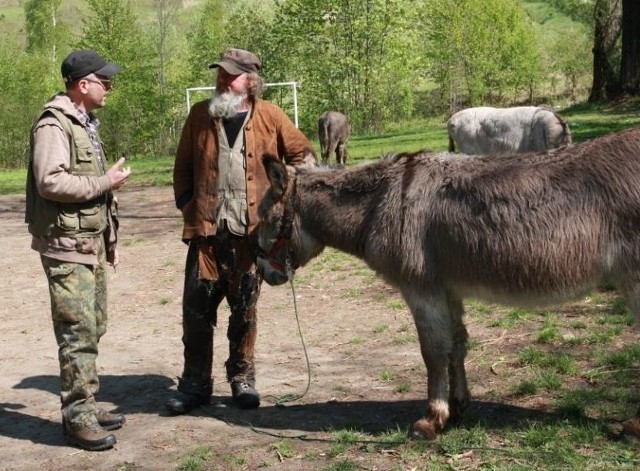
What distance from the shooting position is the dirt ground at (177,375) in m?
4.77

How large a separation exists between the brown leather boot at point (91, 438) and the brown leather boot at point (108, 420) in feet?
0.80

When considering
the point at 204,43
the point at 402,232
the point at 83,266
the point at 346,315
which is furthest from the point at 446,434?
the point at 204,43

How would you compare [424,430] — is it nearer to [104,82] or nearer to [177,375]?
[177,375]

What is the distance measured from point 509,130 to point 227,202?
8.99 metres

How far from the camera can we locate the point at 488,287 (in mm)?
4375

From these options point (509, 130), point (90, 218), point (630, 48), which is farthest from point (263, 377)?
point (630, 48)

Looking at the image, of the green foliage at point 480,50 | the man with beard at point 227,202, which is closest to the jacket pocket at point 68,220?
the man with beard at point 227,202

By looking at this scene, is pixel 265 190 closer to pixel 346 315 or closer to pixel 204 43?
pixel 346 315

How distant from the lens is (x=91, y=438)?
470 cm

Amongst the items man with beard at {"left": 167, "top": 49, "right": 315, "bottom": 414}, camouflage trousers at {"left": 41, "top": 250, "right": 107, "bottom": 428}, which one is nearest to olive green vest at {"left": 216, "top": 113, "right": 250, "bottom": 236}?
man with beard at {"left": 167, "top": 49, "right": 315, "bottom": 414}

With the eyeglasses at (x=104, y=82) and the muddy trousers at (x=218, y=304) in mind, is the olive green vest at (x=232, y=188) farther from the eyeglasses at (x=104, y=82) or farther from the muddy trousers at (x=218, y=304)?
the eyeglasses at (x=104, y=82)

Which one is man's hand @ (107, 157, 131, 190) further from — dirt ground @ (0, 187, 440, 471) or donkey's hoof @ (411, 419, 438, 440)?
donkey's hoof @ (411, 419, 438, 440)

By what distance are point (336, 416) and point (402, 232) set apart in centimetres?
139

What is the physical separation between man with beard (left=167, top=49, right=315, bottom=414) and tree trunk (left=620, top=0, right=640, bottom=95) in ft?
69.3
